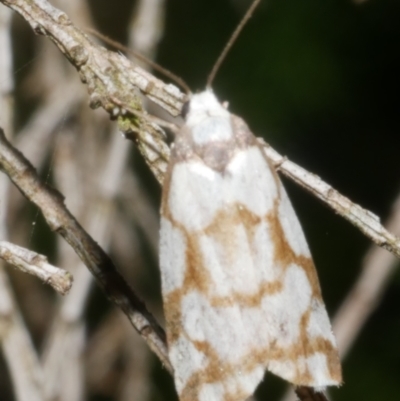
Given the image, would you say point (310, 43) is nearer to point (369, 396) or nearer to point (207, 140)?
point (369, 396)

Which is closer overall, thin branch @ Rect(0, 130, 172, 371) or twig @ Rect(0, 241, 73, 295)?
twig @ Rect(0, 241, 73, 295)

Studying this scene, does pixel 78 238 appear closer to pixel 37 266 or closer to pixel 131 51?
pixel 37 266

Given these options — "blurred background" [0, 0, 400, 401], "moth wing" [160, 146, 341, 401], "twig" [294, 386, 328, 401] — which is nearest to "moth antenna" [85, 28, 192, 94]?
"moth wing" [160, 146, 341, 401]

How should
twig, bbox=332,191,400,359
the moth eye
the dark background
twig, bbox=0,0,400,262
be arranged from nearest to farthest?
twig, bbox=0,0,400,262 < the moth eye < twig, bbox=332,191,400,359 < the dark background

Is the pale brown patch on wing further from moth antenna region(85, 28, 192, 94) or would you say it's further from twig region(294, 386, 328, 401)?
moth antenna region(85, 28, 192, 94)

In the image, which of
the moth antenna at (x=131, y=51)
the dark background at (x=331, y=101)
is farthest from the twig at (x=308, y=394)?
the dark background at (x=331, y=101)

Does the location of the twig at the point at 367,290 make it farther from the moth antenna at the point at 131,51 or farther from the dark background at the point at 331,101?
the moth antenna at the point at 131,51
